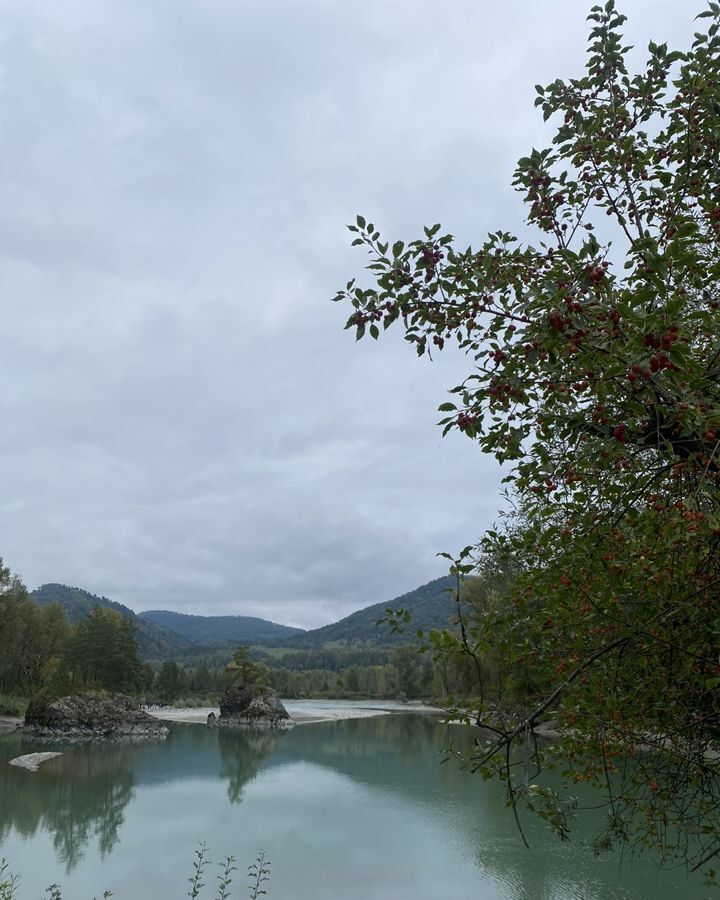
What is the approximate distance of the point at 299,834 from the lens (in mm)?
23891

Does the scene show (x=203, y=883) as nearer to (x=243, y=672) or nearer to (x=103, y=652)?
(x=103, y=652)

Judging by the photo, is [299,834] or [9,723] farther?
[9,723]

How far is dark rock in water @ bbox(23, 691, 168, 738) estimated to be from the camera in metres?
56.5

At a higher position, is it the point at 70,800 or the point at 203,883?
the point at 203,883

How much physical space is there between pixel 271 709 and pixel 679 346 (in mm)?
82102

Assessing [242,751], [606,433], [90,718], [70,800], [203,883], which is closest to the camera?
[606,433]

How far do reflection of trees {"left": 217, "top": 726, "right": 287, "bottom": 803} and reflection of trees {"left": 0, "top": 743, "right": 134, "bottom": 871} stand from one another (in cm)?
588

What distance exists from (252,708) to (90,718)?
22405 mm

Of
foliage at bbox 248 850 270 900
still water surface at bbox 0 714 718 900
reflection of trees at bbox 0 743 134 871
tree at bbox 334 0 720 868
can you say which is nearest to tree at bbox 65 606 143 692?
still water surface at bbox 0 714 718 900

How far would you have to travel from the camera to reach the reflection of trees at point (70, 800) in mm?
23938

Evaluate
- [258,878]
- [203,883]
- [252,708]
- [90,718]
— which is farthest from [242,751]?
[258,878]

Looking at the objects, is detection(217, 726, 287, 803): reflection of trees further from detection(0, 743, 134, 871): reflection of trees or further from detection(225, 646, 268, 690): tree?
detection(225, 646, 268, 690): tree

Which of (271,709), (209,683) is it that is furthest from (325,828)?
(209,683)

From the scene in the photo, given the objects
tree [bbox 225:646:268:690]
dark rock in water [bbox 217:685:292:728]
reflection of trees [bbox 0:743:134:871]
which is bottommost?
dark rock in water [bbox 217:685:292:728]
